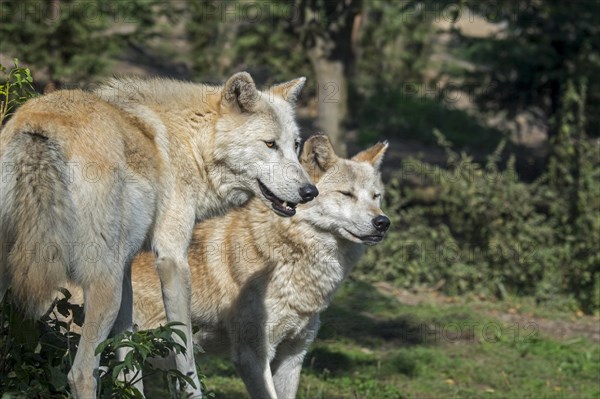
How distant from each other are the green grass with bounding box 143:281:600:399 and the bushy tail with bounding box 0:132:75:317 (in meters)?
3.22

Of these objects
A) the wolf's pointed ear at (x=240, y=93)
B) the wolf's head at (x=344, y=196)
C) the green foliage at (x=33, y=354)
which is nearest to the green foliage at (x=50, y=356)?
the green foliage at (x=33, y=354)

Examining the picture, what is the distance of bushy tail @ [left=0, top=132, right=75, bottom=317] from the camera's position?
3912mm

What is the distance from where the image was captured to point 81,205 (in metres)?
4.02

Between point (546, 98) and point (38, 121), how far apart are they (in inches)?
473

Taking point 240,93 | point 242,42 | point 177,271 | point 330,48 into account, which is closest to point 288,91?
point 240,93

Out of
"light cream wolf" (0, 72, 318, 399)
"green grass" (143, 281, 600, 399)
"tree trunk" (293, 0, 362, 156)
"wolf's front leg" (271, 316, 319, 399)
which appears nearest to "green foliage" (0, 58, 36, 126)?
"light cream wolf" (0, 72, 318, 399)

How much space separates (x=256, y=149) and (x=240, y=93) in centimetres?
32

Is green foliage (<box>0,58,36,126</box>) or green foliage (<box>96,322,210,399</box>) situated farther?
green foliage (<box>0,58,36,126</box>)

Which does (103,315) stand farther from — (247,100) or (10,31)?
(10,31)

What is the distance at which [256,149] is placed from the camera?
5.02 meters

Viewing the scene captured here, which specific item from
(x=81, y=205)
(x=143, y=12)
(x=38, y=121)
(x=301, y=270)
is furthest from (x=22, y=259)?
(x=143, y=12)

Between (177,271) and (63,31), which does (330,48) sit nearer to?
(63,31)

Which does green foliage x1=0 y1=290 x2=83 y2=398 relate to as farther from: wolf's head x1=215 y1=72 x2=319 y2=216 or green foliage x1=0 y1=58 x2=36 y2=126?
wolf's head x1=215 y1=72 x2=319 y2=216

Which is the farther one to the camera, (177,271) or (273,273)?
(273,273)
